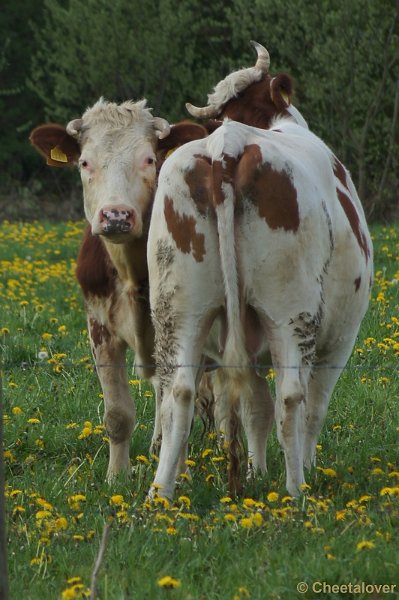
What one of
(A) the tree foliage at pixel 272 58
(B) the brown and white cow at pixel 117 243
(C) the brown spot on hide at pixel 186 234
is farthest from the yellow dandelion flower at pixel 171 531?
(A) the tree foliage at pixel 272 58

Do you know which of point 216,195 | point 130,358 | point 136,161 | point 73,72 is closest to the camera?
point 216,195

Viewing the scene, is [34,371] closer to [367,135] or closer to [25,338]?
[25,338]

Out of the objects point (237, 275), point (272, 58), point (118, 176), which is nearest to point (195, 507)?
point (237, 275)

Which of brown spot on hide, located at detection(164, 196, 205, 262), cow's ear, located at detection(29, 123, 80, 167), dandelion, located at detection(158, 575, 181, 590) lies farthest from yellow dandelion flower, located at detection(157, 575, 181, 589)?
cow's ear, located at detection(29, 123, 80, 167)

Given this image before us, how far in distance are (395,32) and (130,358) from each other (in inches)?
515

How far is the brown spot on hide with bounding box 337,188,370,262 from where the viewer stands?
620 centimetres

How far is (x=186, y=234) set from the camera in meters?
5.29

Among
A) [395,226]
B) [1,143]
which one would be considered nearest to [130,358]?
[395,226]

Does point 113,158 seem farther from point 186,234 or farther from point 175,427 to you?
point 175,427

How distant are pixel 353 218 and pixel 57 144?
5.63 feet

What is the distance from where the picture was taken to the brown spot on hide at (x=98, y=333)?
21.5 feet

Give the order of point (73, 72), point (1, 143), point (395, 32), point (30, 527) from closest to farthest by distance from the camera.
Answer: point (30, 527), point (395, 32), point (73, 72), point (1, 143)

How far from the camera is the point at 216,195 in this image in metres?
5.18

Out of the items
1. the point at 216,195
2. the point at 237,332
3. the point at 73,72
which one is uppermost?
the point at 216,195
